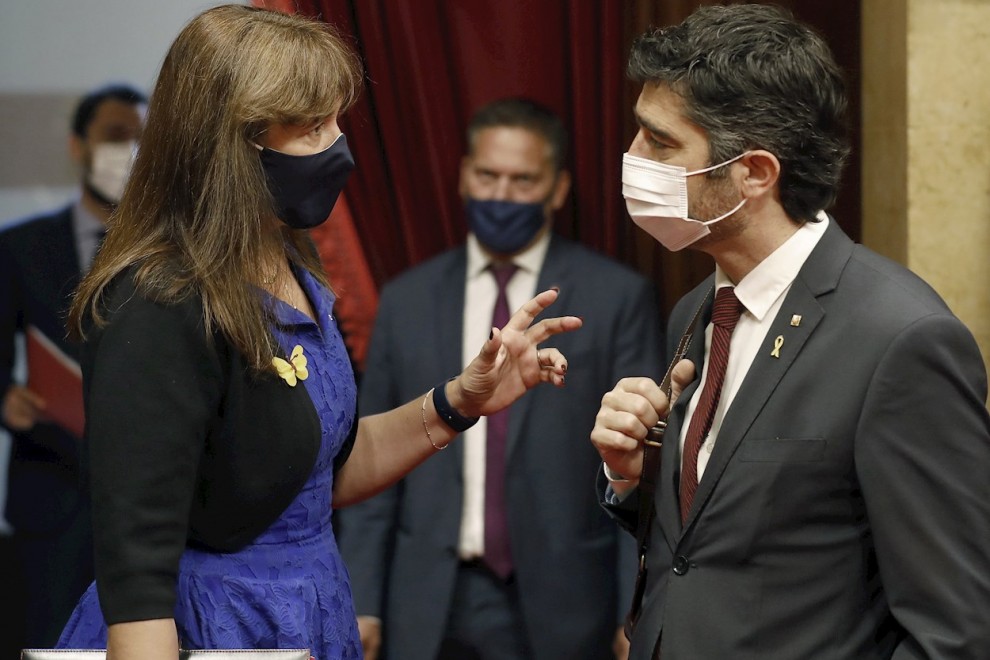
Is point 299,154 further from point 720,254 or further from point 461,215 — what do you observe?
point 461,215

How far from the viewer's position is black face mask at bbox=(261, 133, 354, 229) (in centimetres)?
197

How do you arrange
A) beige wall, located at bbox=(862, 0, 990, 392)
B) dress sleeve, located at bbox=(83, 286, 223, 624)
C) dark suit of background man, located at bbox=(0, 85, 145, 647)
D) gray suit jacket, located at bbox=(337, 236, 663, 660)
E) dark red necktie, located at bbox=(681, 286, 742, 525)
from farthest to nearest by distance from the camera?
dark suit of background man, located at bbox=(0, 85, 145, 647) < gray suit jacket, located at bbox=(337, 236, 663, 660) < beige wall, located at bbox=(862, 0, 990, 392) < dark red necktie, located at bbox=(681, 286, 742, 525) < dress sleeve, located at bbox=(83, 286, 223, 624)

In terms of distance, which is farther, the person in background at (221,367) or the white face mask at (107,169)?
the white face mask at (107,169)

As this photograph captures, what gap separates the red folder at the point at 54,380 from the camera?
3.74 meters

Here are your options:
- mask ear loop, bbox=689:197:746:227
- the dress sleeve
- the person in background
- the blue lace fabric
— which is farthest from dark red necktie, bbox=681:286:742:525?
the dress sleeve

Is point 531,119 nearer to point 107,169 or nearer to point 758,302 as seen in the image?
point 107,169

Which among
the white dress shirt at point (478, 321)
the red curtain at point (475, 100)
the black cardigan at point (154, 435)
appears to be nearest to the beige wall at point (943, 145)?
the red curtain at point (475, 100)

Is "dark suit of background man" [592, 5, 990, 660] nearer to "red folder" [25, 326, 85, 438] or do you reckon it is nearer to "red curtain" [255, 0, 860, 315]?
"red curtain" [255, 0, 860, 315]

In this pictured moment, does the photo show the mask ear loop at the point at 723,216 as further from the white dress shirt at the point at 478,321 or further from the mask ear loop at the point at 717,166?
the white dress shirt at the point at 478,321

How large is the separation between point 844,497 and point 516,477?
1604 millimetres

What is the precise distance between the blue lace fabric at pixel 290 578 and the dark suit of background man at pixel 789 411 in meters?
0.47

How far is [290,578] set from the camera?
6.43 feet

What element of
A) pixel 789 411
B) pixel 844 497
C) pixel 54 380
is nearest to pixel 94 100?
pixel 54 380

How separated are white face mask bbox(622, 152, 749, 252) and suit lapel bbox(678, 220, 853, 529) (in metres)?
0.21
